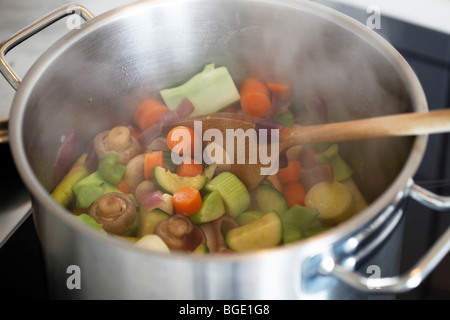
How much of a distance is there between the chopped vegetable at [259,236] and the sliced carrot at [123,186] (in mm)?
316

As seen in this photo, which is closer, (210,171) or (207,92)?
(210,171)

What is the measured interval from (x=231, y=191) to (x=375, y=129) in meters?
0.35

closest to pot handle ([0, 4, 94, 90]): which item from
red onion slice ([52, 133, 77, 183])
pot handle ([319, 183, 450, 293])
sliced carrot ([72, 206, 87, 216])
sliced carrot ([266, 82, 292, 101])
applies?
red onion slice ([52, 133, 77, 183])

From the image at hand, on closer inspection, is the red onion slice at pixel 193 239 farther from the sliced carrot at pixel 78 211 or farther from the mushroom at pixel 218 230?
the sliced carrot at pixel 78 211

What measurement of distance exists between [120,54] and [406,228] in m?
0.75

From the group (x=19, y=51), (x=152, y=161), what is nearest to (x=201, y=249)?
(x=152, y=161)

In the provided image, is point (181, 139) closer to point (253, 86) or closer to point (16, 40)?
point (253, 86)

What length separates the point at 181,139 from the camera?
1.31 meters

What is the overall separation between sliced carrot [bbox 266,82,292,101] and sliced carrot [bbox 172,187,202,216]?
14.2 inches

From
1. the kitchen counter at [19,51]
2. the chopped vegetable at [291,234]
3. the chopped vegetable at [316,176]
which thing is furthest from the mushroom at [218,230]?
the kitchen counter at [19,51]

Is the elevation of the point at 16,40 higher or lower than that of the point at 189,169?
higher

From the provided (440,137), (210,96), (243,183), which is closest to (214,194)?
(243,183)

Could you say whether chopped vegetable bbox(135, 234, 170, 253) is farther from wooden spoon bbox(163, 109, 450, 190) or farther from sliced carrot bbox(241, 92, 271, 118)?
sliced carrot bbox(241, 92, 271, 118)

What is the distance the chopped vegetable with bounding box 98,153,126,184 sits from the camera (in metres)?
1.27
